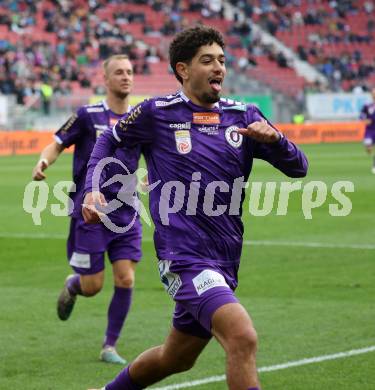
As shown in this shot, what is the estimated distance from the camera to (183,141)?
6.23 metres

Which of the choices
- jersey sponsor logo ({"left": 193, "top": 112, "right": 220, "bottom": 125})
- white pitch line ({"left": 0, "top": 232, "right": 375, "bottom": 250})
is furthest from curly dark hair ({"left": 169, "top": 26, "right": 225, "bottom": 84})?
white pitch line ({"left": 0, "top": 232, "right": 375, "bottom": 250})

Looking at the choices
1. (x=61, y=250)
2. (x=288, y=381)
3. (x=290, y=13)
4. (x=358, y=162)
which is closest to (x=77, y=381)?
(x=288, y=381)

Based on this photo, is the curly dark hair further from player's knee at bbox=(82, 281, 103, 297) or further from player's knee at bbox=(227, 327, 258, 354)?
player's knee at bbox=(82, 281, 103, 297)

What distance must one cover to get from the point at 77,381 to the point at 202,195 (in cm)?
236

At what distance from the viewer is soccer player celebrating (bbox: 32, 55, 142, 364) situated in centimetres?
888

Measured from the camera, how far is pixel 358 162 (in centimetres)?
3428

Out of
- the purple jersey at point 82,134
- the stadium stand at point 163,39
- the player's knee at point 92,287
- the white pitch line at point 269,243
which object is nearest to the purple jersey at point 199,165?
the purple jersey at point 82,134

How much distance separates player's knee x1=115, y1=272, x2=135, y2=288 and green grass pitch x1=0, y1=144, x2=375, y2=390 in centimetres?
54

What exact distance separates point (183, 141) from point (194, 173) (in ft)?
0.68

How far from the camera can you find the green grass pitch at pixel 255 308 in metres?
8.02

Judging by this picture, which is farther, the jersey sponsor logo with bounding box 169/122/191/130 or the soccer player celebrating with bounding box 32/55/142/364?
the soccer player celebrating with bounding box 32/55/142/364

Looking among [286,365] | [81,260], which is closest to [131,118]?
[286,365]

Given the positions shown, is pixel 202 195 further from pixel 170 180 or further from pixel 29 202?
pixel 29 202

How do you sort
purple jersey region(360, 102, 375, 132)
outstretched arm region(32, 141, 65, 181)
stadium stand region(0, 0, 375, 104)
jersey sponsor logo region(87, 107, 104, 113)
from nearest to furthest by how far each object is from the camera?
1. outstretched arm region(32, 141, 65, 181)
2. jersey sponsor logo region(87, 107, 104, 113)
3. purple jersey region(360, 102, 375, 132)
4. stadium stand region(0, 0, 375, 104)
